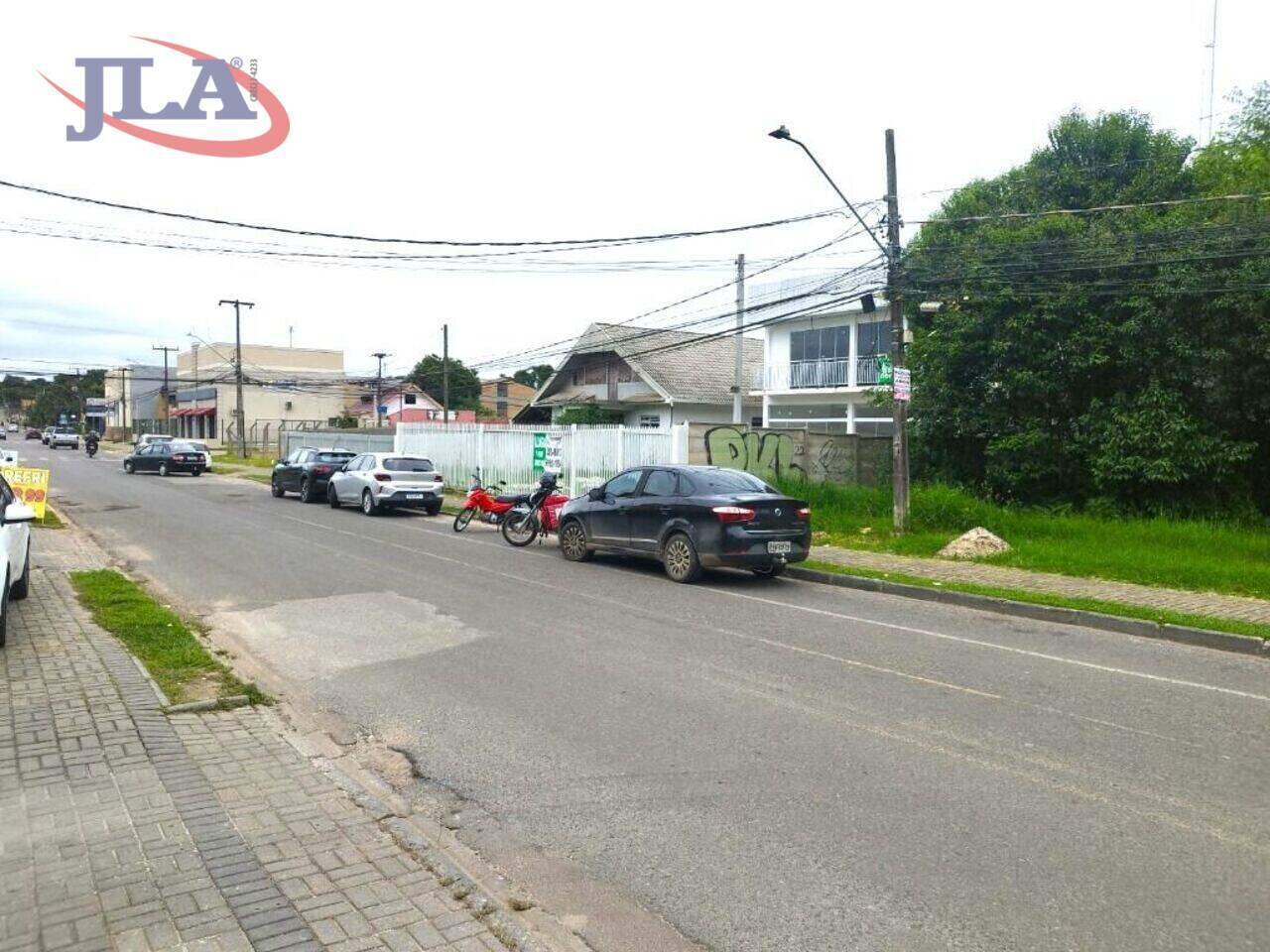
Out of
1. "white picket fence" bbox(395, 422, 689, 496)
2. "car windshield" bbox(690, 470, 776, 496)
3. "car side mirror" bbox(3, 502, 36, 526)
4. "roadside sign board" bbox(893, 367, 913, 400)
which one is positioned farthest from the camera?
"white picket fence" bbox(395, 422, 689, 496)

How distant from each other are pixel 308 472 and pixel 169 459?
14609 mm

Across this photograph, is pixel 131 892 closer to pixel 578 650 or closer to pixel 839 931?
pixel 839 931

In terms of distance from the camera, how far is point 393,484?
21.9m

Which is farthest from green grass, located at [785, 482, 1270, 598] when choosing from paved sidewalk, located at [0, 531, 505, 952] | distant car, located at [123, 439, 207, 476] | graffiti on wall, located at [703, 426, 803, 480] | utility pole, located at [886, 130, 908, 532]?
distant car, located at [123, 439, 207, 476]

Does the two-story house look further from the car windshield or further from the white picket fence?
the car windshield

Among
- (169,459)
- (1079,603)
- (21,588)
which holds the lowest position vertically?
(1079,603)

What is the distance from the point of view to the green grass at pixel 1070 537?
12.5 meters

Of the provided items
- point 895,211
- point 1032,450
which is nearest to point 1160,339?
point 1032,450

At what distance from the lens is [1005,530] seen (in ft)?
54.1

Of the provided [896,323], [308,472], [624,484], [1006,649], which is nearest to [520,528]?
[624,484]

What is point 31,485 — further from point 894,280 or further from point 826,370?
point 826,370

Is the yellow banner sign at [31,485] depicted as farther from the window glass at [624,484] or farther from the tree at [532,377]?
the tree at [532,377]

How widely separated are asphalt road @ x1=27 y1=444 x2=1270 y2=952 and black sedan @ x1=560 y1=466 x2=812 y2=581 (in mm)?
851

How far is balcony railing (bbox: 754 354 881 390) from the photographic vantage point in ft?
109
